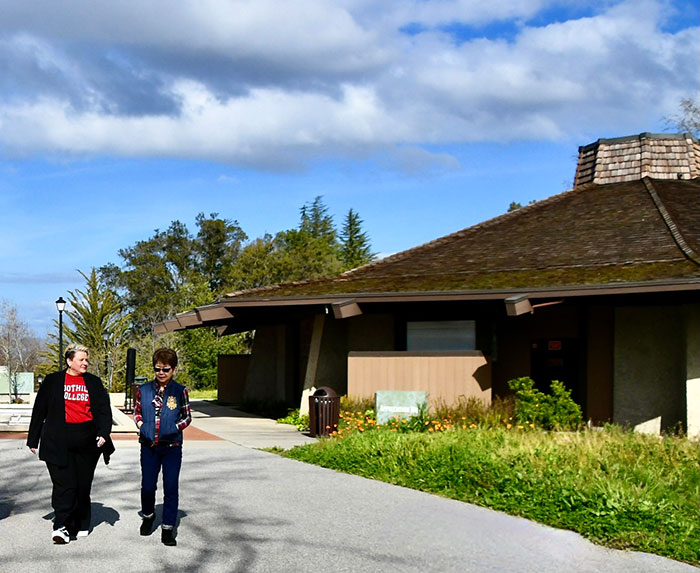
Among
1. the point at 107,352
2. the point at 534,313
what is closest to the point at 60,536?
the point at 534,313

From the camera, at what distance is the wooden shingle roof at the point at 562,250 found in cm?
1806

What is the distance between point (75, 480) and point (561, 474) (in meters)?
5.07

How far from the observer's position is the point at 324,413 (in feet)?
55.8

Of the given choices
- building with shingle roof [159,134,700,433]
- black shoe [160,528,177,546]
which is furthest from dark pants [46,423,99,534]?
building with shingle roof [159,134,700,433]

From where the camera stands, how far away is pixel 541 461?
10.6m

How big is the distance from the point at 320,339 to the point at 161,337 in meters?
23.1

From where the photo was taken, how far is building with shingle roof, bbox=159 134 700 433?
57.6ft

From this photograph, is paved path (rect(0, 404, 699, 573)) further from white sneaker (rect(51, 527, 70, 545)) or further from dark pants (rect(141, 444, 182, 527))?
dark pants (rect(141, 444, 182, 527))

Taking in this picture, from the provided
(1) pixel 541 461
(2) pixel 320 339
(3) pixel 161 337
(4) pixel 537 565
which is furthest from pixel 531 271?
(3) pixel 161 337

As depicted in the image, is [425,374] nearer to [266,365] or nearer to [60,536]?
[266,365]

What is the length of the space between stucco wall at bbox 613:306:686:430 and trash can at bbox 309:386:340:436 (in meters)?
5.86

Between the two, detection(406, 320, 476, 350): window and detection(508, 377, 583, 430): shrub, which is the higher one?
detection(406, 320, 476, 350): window

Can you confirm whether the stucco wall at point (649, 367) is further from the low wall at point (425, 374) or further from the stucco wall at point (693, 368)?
the low wall at point (425, 374)

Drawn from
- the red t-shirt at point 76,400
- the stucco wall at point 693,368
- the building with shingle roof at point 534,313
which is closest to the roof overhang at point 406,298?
the building with shingle roof at point 534,313
